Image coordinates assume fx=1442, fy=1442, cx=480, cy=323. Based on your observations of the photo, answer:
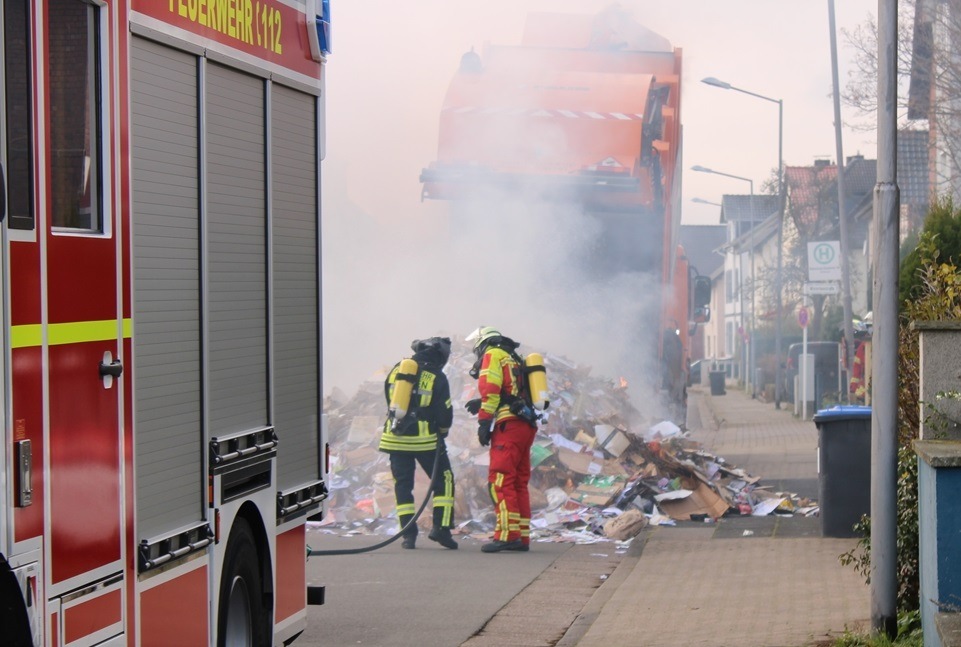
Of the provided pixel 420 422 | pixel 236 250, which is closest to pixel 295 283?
pixel 236 250

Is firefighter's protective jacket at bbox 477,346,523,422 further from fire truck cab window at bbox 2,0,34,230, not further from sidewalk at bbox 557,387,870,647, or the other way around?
fire truck cab window at bbox 2,0,34,230

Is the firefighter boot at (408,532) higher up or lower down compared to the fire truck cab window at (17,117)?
lower down

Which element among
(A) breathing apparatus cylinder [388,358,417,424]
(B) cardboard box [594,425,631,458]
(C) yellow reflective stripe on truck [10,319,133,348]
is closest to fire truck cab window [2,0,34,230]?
(C) yellow reflective stripe on truck [10,319,133,348]

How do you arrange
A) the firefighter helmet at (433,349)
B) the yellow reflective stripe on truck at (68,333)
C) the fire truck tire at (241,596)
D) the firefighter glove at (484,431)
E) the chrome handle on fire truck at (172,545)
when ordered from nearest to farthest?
the yellow reflective stripe on truck at (68,333) → the chrome handle on fire truck at (172,545) → the fire truck tire at (241,596) → the firefighter glove at (484,431) → the firefighter helmet at (433,349)

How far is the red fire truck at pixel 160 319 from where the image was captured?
397cm

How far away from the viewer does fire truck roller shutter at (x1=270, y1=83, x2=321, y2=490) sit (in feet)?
20.3

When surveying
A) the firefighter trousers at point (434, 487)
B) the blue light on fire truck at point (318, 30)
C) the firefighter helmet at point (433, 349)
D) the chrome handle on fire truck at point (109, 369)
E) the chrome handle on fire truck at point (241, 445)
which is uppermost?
the blue light on fire truck at point (318, 30)

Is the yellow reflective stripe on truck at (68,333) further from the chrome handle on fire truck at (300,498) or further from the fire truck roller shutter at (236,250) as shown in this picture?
the chrome handle on fire truck at (300,498)

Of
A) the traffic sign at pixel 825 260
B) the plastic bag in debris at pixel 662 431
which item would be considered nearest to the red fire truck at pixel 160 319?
the plastic bag in debris at pixel 662 431

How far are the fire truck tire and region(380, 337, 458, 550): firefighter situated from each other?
19.7 ft

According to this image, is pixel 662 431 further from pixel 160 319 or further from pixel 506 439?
pixel 160 319

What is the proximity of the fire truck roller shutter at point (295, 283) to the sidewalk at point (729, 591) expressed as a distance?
2.33 meters

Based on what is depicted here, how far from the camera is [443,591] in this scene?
9.97 metres

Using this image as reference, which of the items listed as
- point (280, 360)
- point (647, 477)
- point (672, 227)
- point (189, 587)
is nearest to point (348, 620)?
point (280, 360)
